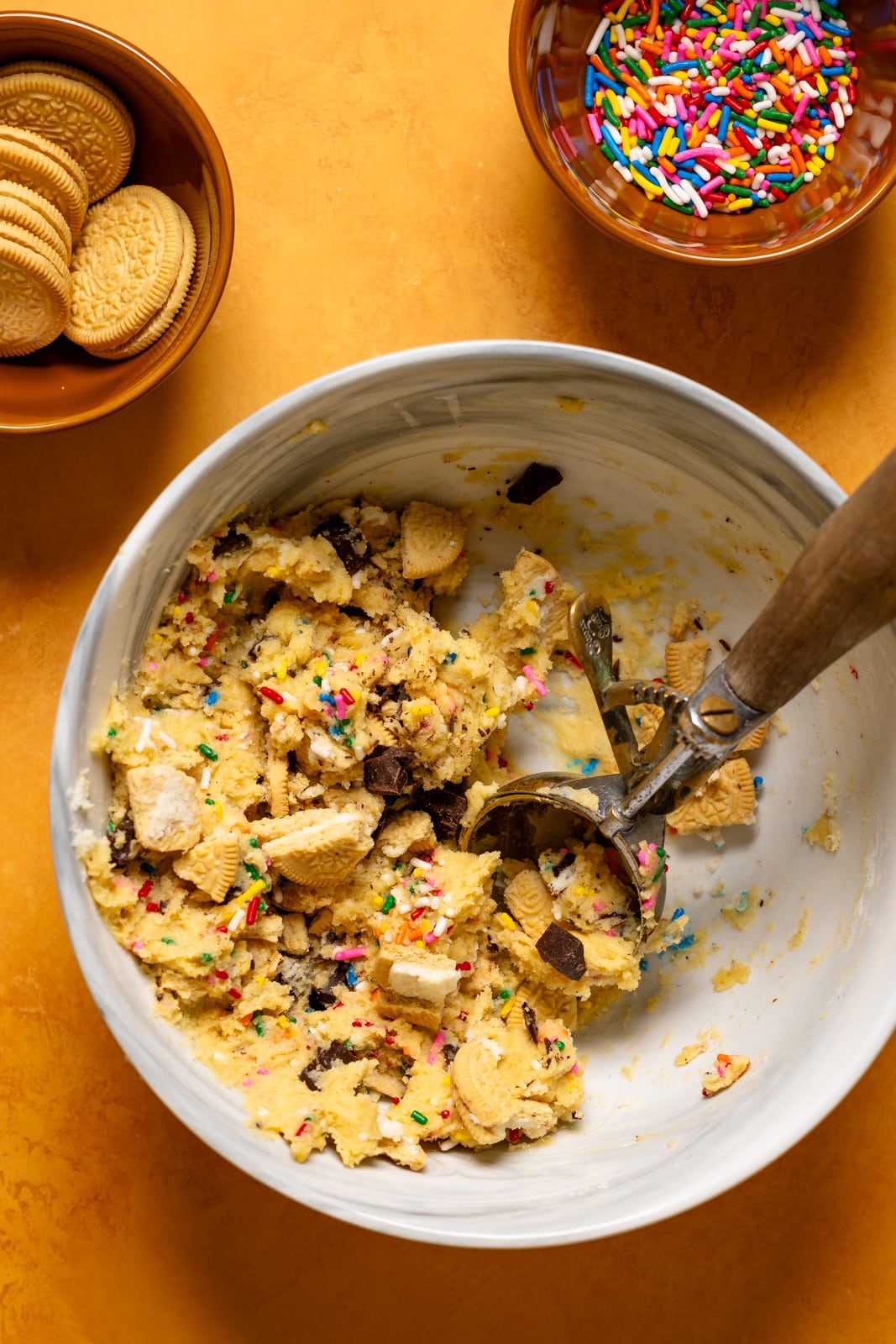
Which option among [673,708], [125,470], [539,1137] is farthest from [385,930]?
[125,470]

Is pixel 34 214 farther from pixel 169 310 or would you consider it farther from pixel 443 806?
pixel 443 806

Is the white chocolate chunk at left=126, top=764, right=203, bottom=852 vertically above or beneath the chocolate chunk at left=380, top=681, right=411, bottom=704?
beneath

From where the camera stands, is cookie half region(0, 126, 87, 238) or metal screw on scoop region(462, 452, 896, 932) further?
cookie half region(0, 126, 87, 238)

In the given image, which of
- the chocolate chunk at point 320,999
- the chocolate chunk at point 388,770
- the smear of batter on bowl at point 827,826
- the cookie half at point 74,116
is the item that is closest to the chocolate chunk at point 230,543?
the chocolate chunk at point 388,770

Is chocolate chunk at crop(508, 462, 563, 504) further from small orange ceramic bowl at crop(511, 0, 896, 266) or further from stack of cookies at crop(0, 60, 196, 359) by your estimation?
stack of cookies at crop(0, 60, 196, 359)

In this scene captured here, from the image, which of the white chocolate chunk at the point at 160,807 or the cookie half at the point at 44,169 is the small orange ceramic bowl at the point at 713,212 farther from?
the white chocolate chunk at the point at 160,807

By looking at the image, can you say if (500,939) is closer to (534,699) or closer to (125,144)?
(534,699)

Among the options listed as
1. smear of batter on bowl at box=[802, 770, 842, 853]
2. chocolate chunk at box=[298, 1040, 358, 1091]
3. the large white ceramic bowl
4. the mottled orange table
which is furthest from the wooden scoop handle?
chocolate chunk at box=[298, 1040, 358, 1091]
